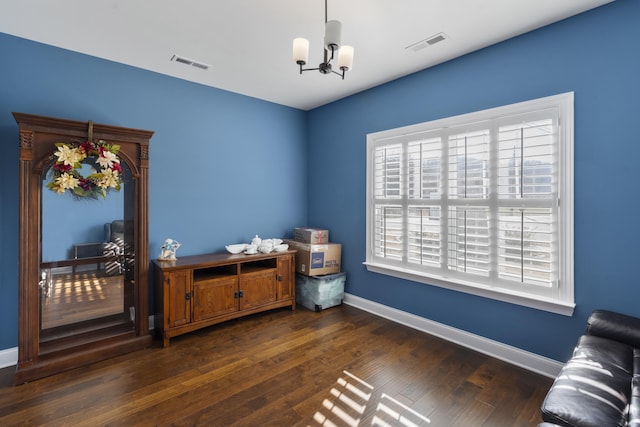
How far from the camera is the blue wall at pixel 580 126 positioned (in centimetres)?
212

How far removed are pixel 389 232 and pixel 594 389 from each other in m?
2.32

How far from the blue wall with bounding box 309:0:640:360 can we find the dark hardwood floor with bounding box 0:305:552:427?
1.15 ft

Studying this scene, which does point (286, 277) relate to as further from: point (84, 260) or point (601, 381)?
point (601, 381)

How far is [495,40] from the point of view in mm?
2664

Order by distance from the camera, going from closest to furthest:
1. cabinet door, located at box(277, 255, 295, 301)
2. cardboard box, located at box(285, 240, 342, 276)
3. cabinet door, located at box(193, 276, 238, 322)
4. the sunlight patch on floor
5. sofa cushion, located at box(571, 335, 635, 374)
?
sofa cushion, located at box(571, 335, 635, 374) < the sunlight patch on floor < cabinet door, located at box(193, 276, 238, 322) < cabinet door, located at box(277, 255, 295, 301) < cardboard box, located at box(285, 240, 342, 276)

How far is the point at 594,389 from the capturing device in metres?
1.43

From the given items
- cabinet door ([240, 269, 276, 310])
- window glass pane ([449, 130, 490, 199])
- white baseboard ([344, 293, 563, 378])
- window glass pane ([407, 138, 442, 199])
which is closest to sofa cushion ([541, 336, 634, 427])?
white baseboard ([344, 293, 563, 378])

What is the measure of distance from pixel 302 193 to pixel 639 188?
3.56 metres

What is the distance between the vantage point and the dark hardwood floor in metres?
1.97

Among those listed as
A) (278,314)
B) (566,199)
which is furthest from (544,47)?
(278,314)

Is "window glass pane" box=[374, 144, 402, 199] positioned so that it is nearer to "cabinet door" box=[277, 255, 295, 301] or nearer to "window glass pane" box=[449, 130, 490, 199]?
"window glass pane" box=[449, 130, 490, 199]

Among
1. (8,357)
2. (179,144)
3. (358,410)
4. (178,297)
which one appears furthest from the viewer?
(179,144)

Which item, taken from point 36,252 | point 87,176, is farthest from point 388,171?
point 36,252

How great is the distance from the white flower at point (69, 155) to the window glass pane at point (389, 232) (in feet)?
9.68
